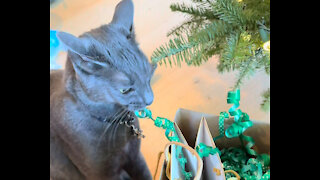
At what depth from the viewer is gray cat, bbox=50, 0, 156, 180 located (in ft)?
2.21

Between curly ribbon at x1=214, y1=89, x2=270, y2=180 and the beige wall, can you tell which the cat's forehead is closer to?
the beige wall

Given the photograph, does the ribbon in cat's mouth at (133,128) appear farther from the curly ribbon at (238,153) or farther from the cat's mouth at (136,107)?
the curly ribbon at (238,153)

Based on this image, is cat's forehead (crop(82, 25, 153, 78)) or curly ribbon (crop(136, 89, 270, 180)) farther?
cat's forehead (crop(82, 25, 153, 78))

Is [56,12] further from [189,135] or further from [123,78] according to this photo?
[189,135]

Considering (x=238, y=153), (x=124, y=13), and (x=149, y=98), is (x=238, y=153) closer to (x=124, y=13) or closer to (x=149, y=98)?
(x=149, y=98)

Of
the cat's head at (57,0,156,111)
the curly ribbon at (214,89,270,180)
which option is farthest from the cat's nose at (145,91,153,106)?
the curly ribbon at (214,89,270,180)

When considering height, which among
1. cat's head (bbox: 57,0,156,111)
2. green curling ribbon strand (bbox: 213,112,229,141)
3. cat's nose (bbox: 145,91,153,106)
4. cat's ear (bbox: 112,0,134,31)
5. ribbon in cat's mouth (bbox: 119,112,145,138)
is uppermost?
cat's ear (bbox: 112,0,134,31)

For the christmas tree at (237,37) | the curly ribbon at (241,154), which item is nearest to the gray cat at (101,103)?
the christmas tree at (237,37)

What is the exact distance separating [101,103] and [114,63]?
140mm

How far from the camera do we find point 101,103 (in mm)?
703

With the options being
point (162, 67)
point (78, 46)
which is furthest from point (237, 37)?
point (78, 46)
